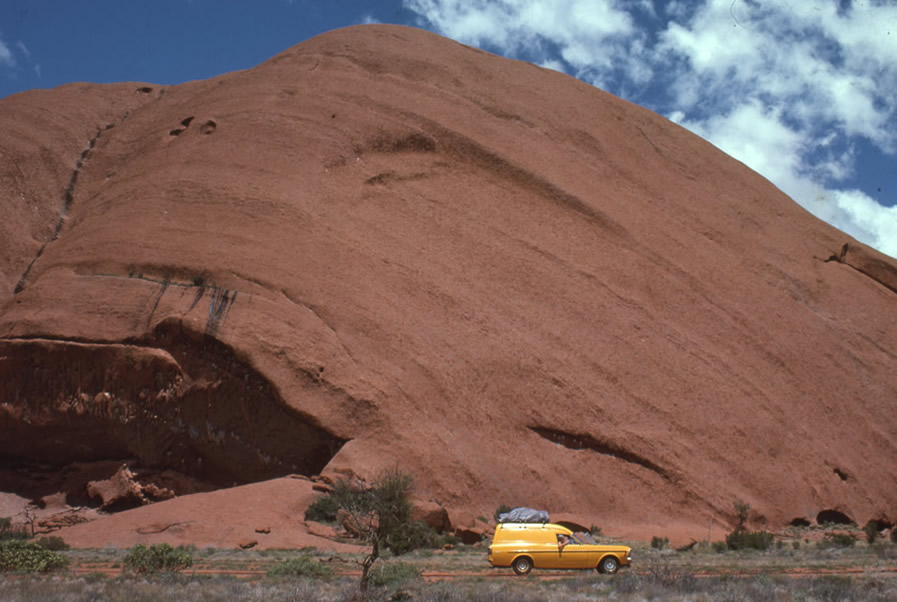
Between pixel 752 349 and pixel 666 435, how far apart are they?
5892mm

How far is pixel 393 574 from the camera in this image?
42.7 feet

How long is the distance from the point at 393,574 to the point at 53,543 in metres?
9.40

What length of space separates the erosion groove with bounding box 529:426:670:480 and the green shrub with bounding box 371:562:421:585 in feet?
36.1

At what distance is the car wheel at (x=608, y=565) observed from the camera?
1468 cm

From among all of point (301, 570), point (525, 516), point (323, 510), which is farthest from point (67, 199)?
point (301, 570)

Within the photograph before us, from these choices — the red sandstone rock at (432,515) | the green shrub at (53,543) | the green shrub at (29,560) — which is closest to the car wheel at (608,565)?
the red sandstone rock at (432,515)

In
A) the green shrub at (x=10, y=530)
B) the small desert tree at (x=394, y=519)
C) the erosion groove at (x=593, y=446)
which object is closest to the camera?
the small desert tree at (x=394, y=519)

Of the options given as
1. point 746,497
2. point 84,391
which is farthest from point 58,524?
point 746,497

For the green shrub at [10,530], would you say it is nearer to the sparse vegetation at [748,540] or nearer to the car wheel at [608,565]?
the car wheel at [608,565]

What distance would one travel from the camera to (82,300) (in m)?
24.5

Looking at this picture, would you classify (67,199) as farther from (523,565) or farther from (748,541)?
(748,541)

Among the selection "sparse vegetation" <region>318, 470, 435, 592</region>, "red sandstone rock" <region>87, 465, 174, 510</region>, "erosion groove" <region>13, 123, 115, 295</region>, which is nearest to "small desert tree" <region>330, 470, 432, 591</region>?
"sparse vegetation" <region>318, 470, 435, 592</region>

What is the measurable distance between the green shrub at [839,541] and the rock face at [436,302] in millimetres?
2127

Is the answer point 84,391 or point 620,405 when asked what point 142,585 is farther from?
point 620,405
